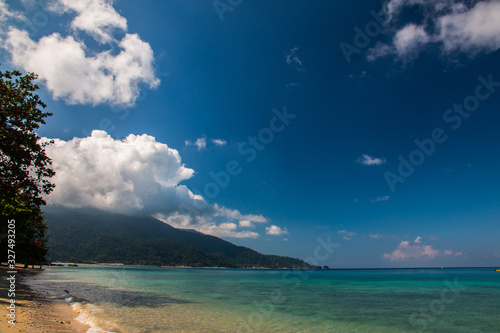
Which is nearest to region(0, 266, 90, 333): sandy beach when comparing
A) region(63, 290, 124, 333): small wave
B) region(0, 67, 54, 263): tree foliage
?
region(63, 290, 124, 333): small wave

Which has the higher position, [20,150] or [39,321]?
[20,150]

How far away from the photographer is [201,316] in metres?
18.5

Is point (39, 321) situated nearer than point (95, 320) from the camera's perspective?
Yes

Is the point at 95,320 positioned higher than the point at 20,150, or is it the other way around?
the point at 20,150

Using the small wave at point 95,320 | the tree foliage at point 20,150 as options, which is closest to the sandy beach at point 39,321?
the small wave at point 95,320

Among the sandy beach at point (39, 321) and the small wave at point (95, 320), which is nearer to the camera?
the sandy beach at point (39, 321)

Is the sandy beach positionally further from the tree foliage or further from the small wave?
the tree foliage

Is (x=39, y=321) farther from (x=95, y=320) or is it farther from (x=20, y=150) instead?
(x=20, y=150)

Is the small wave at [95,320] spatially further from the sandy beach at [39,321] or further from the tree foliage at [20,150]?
the tree foliage at [20,150]

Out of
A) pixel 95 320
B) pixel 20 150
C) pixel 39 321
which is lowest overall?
pixel 95 320

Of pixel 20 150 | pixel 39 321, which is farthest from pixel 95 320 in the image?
pixel 20 150

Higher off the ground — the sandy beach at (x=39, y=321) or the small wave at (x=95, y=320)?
the sandy beach at (x=39, y=321)

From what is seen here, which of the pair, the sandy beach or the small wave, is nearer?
the sandy beach

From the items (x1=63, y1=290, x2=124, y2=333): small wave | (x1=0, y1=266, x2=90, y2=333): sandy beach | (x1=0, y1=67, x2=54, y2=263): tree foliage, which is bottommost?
(x1=63, y1=290, x2=124, y2=333): small wave
